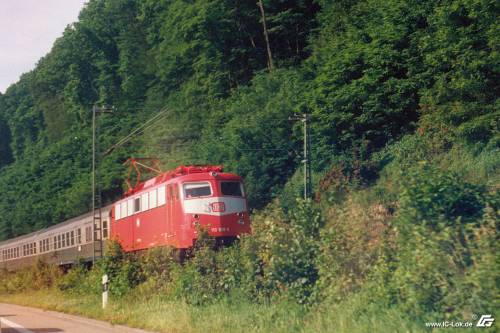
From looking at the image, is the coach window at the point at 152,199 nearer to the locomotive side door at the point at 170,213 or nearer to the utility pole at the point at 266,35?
the locomotive side door at the point at 170,213

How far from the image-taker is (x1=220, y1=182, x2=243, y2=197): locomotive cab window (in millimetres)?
28453

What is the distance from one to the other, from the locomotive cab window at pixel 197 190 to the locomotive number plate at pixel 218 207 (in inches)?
18.4

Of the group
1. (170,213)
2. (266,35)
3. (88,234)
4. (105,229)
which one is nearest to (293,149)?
(266,35)

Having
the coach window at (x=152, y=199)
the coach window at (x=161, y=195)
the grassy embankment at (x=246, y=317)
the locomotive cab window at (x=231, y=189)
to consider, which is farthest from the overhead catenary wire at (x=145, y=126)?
the grassy embankment at (x=246, y=317)

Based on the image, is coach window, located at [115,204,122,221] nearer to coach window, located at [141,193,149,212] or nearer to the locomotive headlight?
coach window, located at [141,193,149,212]

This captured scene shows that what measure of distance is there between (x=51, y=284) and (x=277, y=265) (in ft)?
72.8

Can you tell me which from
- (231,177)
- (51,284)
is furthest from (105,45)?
(231,177)

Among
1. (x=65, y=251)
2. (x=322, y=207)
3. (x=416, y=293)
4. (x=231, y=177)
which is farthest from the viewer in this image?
(x=65, y=251)

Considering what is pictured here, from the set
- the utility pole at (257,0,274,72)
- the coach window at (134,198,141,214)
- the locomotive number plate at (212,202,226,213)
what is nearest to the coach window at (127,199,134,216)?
the coach window at (134,198,141,214)

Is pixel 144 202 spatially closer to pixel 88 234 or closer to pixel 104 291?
pixel 88 234

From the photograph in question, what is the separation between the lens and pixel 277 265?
48.0 ft

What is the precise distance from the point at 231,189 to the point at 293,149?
1767cm

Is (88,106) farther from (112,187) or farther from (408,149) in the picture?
(408,149)

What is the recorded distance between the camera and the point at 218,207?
91.6ft
